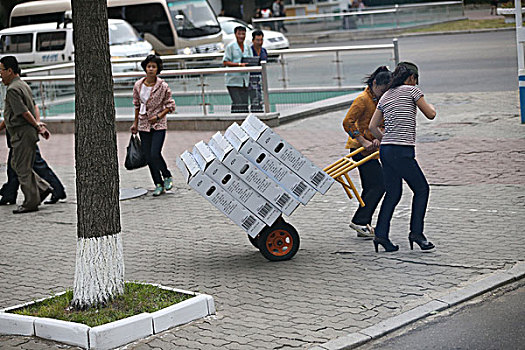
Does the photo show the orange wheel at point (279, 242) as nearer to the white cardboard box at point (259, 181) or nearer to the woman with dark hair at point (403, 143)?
the white cardboard box at point (259, 181)

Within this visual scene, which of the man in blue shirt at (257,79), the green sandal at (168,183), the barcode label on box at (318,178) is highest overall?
the man in blue shirt at (257,79)

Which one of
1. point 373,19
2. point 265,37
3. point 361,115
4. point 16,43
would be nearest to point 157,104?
point 361,115

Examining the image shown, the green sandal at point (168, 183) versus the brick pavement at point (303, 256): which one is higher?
the green sandal at point (168, 183)

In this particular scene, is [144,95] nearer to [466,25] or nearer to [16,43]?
[16,43]

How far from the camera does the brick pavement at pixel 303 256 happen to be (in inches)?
244

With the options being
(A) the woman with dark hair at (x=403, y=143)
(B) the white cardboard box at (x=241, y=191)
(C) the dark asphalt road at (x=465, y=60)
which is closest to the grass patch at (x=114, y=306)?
(B) the white cardboard box at (x=241, y=191)

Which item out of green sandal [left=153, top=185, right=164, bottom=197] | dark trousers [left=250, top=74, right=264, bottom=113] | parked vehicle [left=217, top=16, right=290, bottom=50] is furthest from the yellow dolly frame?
parked vehicle [left=217, top=16, right=290, bottom=50]

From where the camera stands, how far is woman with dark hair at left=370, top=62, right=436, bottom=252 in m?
7.77

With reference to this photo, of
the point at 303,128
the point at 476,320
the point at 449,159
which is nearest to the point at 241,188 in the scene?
the point at 476,320

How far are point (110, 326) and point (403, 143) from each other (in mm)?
3271

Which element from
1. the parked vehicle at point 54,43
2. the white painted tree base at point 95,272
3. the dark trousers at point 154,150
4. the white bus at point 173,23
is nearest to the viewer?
the white painted tree base at point 95,272

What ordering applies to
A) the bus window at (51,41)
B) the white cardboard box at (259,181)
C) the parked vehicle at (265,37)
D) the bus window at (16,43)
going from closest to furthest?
the white cardboard box at (259,181)
the bus window at (51,41)
the bus window at (16,43)
the parked vehicle at (265,37)

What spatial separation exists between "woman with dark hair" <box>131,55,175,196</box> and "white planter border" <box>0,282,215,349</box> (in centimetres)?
490

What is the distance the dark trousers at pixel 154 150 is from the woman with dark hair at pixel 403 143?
415 cm
